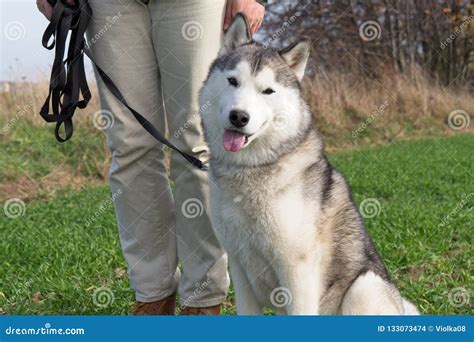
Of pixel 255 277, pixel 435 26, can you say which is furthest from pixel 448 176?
pixel 435 26

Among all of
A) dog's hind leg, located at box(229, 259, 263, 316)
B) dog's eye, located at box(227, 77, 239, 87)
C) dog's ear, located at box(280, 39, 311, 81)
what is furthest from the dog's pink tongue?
dog's hind leg, located at box(229, 259, 263, 316)

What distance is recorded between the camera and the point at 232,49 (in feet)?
8.37

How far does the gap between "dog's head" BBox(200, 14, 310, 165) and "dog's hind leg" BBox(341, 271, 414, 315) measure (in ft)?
2.04

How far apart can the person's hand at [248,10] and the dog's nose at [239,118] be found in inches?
23.6

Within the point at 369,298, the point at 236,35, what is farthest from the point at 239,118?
the point at 369,298

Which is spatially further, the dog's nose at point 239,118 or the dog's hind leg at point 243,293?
the dog's hind leg at point 243,293

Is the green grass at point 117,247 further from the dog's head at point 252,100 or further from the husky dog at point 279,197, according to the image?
the dog's head at point 252,100

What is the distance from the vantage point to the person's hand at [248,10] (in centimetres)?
275

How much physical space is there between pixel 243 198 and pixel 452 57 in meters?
17.1

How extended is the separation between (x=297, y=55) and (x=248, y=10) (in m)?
0.41

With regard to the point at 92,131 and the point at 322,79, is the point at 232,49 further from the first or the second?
the point at 322,79

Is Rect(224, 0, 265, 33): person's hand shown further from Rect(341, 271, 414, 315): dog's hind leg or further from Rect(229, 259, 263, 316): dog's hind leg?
Rect(341, 271, 414, 315): dog's hind leg

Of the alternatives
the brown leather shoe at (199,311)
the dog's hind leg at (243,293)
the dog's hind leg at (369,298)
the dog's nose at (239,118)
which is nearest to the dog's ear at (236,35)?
the dog's nose at (239,118)

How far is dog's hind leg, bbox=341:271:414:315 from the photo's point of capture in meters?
2.45
